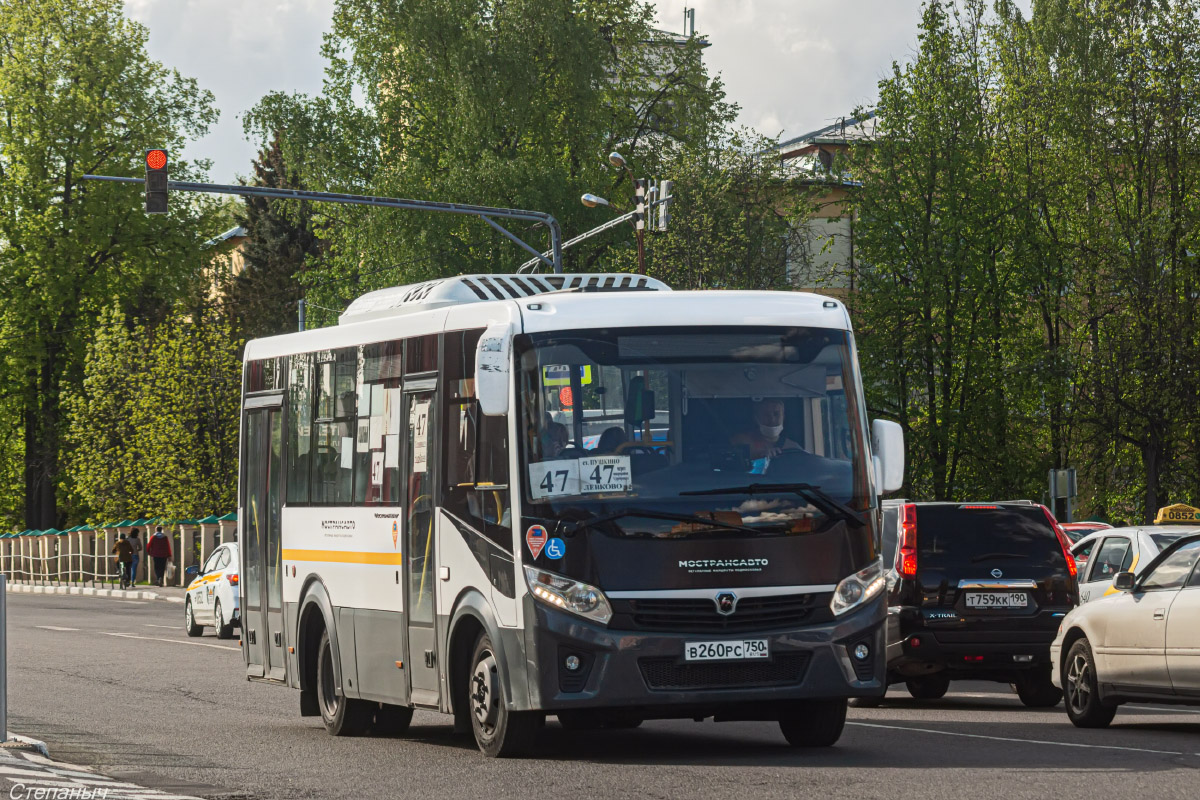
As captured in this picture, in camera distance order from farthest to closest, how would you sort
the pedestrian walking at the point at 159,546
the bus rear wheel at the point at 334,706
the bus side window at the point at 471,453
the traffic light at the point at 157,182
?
the pedestrian walking at the point at 159,546 → the traffic light at the point at 157,182 → the bus rear wheel at the point at 334,706 → the bus side window at the point at 471,453

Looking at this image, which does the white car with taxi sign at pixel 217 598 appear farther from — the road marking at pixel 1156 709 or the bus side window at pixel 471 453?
the bus side window at pixel 471 453

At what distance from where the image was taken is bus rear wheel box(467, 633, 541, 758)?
11.6m

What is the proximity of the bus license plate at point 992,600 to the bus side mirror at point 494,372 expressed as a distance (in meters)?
6.69

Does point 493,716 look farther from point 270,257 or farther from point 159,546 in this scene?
point 270,257

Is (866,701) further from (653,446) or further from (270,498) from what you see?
(653,446)

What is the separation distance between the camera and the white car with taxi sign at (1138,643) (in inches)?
533

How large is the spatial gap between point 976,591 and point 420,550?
6.10 metres

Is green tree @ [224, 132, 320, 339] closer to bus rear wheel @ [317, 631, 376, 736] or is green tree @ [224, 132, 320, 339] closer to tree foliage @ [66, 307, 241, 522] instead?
tree foliage @ [66, 307, 241, 522]

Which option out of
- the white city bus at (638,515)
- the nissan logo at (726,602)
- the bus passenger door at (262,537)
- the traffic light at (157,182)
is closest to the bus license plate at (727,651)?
the white city bus at (638,515)

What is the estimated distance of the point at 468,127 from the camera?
52656 millimetres

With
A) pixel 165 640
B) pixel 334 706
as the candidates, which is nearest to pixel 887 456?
pixel 334 706

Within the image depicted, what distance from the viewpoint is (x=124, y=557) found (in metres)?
56.0

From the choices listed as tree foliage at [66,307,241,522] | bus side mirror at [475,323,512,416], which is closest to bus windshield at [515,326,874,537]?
bus side mirror at [475,323,512,416]

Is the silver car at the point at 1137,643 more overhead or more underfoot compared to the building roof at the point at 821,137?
more underfoot
